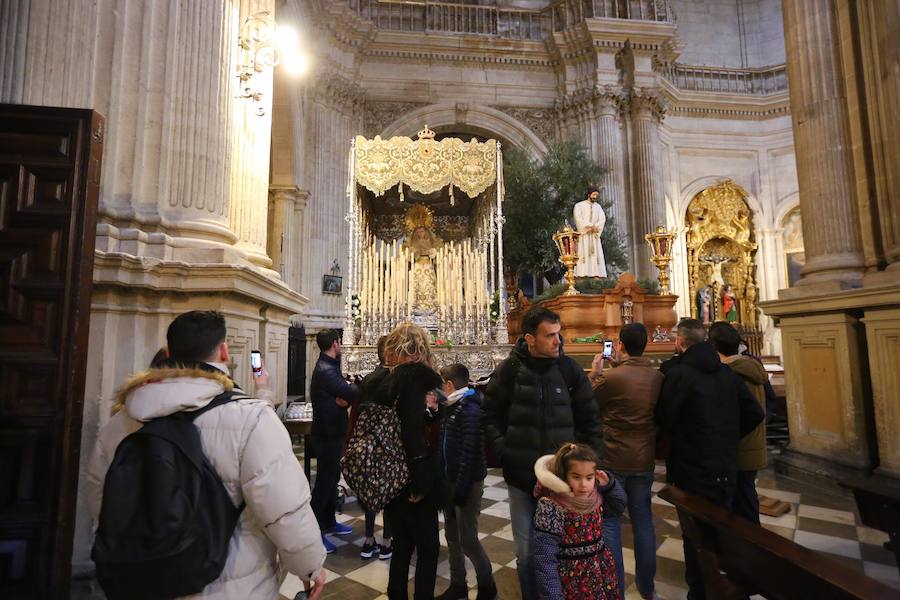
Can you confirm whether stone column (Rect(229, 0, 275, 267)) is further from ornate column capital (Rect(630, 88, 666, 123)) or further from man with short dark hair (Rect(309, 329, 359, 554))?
ornate column capital (Rect(630, 88, 666, 123))

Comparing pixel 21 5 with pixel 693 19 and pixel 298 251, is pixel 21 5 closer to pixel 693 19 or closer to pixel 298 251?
pixel 298 251

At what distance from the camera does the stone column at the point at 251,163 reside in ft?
13.9

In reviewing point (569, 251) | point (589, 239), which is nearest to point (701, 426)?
point (569, 251)

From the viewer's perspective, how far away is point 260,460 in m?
1.33

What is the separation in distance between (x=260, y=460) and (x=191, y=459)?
0.17 metres

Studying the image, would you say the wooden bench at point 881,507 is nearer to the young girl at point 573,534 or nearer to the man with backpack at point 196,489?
A: the young girl at point 573,534

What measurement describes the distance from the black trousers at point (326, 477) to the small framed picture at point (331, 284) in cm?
809

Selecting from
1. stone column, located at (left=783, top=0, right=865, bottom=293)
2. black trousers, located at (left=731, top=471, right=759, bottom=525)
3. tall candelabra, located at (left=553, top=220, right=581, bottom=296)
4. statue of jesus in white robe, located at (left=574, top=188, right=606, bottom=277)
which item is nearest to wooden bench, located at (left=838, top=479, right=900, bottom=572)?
black trousers, located at (left=731, top=471, right=759, bottom=525)

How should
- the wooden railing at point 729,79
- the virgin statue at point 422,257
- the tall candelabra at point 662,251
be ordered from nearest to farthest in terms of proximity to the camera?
the virgin statue at point 422,257
the tall candelabra at point 662,251
the wooden railing at point 729,79

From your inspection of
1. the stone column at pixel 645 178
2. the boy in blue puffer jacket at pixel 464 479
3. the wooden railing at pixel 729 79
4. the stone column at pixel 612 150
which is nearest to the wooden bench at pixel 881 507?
the boy in blue puffer jacket at pixel 464 479

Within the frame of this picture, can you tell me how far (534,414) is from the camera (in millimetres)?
2240

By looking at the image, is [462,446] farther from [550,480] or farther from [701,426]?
[701,426]

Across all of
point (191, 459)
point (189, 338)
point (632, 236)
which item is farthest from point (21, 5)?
point (632, 236)

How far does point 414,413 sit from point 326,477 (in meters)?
1.59
